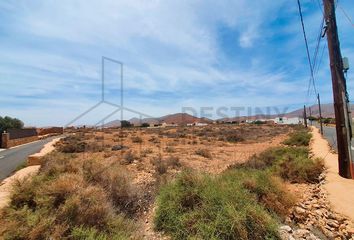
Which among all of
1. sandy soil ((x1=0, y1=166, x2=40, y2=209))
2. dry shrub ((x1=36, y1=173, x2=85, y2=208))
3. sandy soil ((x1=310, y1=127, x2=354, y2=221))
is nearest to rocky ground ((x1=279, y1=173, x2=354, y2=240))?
sandy soil ((x1=310, y1=127, x2=354, y2=221))

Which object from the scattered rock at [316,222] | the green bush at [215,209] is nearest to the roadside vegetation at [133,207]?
the green bush at [215,209]

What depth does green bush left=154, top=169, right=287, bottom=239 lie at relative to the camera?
517 centimetres

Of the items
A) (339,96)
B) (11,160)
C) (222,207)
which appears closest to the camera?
(222,207)

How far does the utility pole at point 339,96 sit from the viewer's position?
8836 millimetres

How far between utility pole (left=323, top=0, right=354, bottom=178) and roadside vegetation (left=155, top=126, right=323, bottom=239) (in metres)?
3.33

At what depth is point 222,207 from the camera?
5.63 meters

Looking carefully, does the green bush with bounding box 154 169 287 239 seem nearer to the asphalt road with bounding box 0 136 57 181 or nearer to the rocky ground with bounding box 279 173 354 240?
the rocky ground with bounding box 279 173 354 240

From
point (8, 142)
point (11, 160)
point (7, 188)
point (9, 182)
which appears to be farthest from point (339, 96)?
point (8, 142)

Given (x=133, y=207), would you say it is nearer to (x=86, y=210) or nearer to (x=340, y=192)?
(x=86, y=210)

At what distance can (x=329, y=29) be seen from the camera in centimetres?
924

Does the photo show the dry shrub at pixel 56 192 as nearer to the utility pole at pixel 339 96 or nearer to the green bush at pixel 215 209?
the green bush at pixel 215 209

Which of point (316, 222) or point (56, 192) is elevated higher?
point (56, 192)

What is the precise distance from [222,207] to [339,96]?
6684 mm

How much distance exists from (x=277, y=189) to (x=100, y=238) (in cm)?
510
